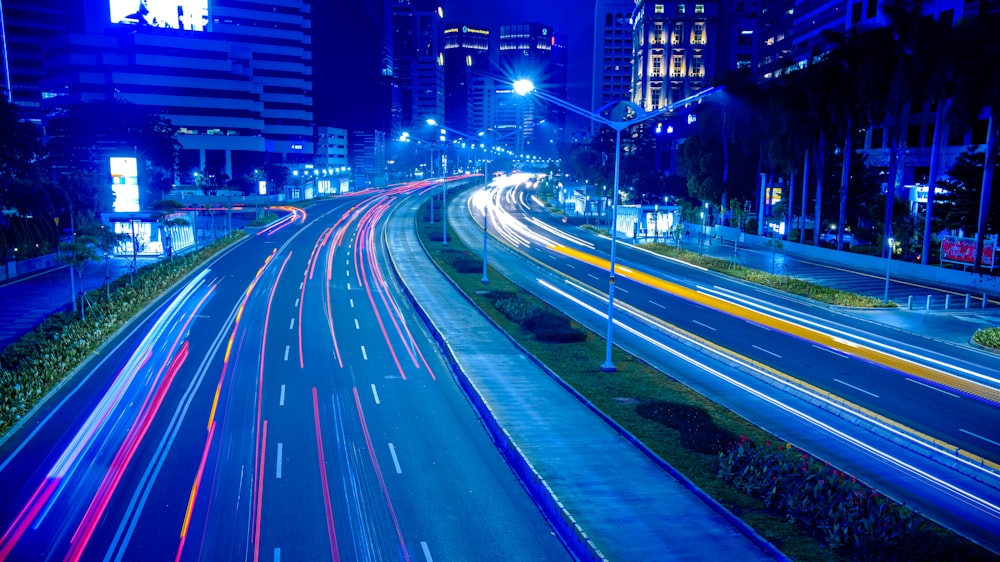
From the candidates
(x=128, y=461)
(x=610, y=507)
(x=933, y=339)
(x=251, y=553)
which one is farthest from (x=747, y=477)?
(x=933, y=339)

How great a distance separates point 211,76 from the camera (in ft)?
447

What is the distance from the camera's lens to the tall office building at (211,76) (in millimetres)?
128625

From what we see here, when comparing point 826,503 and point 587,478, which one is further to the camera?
point 587,478

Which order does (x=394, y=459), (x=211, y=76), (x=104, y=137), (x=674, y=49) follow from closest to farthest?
1. (x=394, y=459)
2. (x=104, y=137)
3. (x=211, y=76)
4. (x=674, y=49)

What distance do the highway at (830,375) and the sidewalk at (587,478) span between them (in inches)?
195

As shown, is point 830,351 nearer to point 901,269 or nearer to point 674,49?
point 901,269

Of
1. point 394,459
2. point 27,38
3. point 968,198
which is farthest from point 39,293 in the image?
point 27,38

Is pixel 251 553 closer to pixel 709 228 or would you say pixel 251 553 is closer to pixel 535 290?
pixel 535 290

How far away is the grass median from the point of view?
526 inches

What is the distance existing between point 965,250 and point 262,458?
154 feet

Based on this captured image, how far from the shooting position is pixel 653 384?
80.3 feet

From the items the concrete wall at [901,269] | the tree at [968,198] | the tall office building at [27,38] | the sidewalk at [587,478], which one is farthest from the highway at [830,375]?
the tall office building at [27,38]

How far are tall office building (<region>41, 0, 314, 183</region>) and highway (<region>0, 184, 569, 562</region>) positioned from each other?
114m

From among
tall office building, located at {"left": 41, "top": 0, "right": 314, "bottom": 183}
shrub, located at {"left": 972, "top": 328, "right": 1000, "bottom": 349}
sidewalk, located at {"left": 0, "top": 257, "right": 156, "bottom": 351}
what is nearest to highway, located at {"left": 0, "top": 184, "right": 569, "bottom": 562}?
sidewalk, located at {"left": 0, "top": 257, "right": 156, "bottom": 351}
